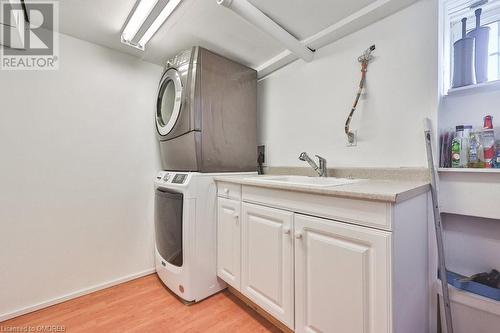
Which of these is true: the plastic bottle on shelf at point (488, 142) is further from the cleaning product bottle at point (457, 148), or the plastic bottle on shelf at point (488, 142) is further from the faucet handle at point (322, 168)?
the faucet handle at point (322, 168)

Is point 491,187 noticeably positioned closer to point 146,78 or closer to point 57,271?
point 146,78

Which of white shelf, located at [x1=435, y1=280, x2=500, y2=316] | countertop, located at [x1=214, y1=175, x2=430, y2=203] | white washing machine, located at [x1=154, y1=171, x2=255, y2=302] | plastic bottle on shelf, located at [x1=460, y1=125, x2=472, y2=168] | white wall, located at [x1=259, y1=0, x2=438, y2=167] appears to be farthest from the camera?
white washing machine, located at [x1=154, y1=171, x2=255, y2=302]

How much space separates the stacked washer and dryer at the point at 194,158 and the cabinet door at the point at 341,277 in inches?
31.3

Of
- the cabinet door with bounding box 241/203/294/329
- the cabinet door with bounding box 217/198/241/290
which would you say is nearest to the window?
the cabinet door with bounding box 241/203/294/329

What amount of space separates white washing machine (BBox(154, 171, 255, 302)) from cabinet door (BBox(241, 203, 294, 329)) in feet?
1.15

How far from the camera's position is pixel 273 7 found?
134 cm

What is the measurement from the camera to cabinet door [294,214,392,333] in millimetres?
806

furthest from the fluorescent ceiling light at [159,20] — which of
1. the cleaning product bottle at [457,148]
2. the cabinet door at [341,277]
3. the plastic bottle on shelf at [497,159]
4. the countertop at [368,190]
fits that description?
the plastic bottle on shelf at [497,159]

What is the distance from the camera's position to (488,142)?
1.05m

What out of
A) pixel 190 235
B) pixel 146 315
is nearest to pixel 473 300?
Result: pixel 190 235

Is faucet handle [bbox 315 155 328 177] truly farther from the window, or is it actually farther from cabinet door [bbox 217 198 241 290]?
the window

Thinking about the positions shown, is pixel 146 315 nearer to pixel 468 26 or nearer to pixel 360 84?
pixel 360 84

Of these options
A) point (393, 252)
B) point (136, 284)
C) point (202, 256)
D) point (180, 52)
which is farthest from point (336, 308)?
point (180, 52)

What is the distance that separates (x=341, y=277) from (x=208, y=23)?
172 centimetres
